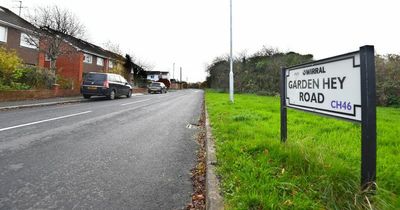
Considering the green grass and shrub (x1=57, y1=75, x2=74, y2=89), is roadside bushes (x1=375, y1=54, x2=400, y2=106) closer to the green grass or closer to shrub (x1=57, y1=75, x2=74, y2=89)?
the green grass

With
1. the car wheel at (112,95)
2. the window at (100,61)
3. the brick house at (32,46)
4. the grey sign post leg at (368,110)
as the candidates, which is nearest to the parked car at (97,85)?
the car wheel at (112,95)

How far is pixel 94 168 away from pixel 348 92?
3.83 m

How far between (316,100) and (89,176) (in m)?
3.41

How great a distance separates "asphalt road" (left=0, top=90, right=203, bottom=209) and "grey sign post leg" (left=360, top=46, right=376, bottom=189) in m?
2.03

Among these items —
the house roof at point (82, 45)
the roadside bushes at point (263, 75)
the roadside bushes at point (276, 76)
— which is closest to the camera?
the roadside bushes at point (276, 76)

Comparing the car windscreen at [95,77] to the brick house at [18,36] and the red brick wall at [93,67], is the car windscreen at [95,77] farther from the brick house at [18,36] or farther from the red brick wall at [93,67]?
the red brick wall at [93,67]

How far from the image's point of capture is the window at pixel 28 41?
27241 millimetres

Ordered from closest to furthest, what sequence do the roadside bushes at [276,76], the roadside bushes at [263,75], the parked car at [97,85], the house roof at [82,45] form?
the parked car at [97,85] < the roadside bushes at [276,76] < the house roof at [82,45] < the roadside bushes at [263,75]

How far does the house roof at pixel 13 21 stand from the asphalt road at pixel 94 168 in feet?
71.6

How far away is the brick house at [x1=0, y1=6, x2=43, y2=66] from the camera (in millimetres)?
26078

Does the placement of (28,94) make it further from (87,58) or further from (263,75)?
(263,75)

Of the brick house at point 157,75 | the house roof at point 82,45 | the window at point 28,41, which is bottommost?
the window at point 28,41

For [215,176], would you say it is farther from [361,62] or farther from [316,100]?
[361,62]

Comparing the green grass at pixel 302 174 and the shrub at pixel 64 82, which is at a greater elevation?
the shrub at pixel 64 82
